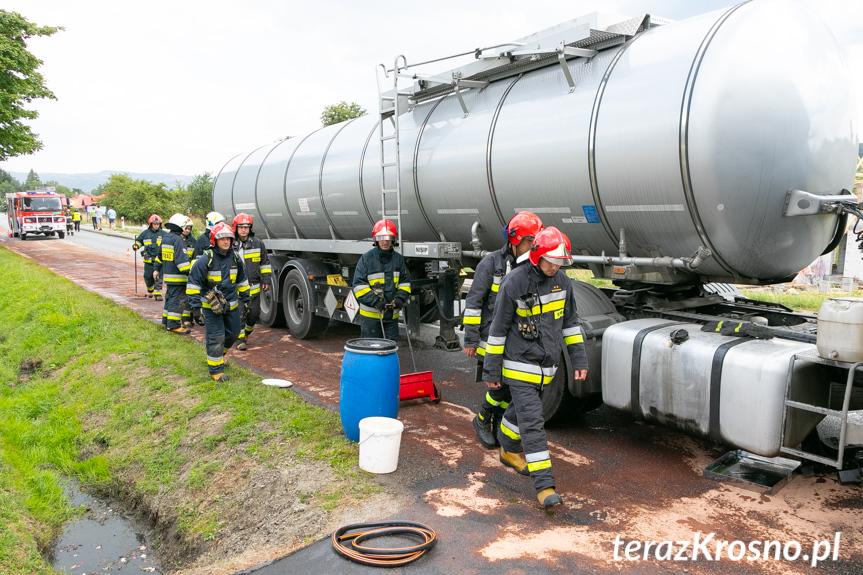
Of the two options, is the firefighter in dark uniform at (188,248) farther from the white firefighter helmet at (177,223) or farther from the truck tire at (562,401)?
the truck tire at (562,401)

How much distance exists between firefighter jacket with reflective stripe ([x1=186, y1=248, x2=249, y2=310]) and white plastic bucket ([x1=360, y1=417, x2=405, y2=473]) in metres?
3.46

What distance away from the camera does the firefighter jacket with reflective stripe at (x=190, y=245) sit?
10109mm

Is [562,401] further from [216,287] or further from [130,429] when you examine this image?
[130,429]

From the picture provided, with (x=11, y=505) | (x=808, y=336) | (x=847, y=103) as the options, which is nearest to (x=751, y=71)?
(x=847, y=103)

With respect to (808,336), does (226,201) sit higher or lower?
higher

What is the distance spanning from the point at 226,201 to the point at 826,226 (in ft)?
32.7

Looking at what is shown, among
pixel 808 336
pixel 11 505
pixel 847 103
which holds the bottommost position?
pixel 11 505

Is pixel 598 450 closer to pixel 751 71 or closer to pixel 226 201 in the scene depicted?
pixel 751 71

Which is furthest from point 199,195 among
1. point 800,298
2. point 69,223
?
point 800,298

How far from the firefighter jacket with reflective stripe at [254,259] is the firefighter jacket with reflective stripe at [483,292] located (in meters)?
4.56

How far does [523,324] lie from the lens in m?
4.41

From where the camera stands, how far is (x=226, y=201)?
11992 mm

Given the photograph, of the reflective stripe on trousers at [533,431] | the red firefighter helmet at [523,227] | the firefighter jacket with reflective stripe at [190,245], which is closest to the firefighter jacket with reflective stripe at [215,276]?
the firefighter jacket with reflective stripe at [190,245]

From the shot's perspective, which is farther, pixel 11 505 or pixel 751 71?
pixel 11 505
